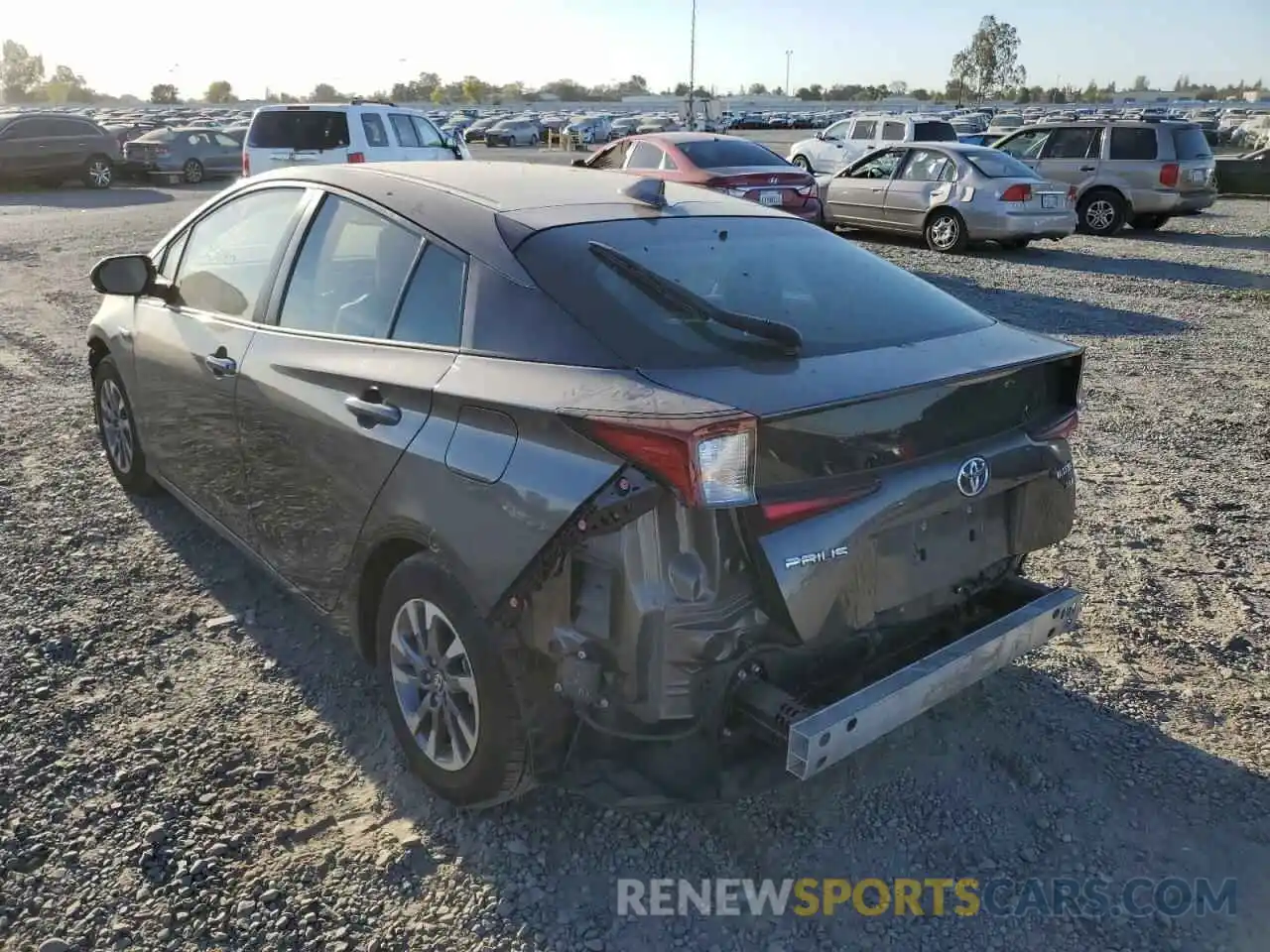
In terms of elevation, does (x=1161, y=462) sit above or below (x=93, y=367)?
below

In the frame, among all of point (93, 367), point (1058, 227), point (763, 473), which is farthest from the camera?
point (1058, 227)

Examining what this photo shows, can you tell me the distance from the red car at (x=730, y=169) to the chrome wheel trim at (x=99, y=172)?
17961mm

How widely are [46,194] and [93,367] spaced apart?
77.3 ft

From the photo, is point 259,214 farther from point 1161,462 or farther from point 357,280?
point 1161,462

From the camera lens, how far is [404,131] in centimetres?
1614

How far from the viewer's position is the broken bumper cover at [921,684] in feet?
8.08

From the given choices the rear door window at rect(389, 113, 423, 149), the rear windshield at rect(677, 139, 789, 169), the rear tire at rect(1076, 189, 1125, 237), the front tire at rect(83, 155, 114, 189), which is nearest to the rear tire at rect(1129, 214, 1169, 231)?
the rear tire at rect(1076, 189, 1125, 237)

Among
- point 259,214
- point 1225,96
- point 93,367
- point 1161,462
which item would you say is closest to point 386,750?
point 259,214

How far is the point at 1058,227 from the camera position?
1427cm

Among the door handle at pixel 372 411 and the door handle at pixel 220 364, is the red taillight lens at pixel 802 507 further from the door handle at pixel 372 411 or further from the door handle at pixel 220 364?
the door handle at pixel 220 364

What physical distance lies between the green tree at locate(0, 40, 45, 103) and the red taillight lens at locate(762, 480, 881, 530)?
162 meters

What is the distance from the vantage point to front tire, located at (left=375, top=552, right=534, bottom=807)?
2.69 metres

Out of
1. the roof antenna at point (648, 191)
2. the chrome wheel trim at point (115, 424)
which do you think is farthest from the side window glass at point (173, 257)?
the roof antenna at point (648, 191)

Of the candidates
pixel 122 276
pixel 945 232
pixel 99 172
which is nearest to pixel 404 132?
pixel 945 232
